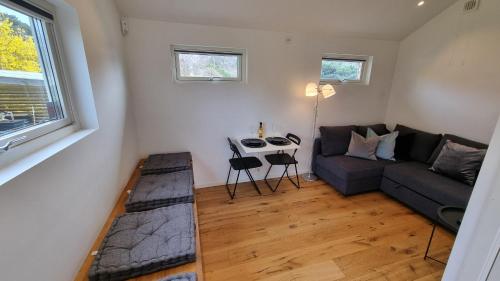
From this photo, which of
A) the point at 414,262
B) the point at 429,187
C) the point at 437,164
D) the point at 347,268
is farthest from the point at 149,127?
the point at 437,164

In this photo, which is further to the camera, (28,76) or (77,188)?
(77,188)

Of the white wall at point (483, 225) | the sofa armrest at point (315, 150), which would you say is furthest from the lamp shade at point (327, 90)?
the white wall at point (483, 225)

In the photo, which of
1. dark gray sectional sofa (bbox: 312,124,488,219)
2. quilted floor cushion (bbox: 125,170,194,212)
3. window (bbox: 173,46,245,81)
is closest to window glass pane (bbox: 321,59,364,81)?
dark gray sectional sofa (bbox: 312,124,488,219)

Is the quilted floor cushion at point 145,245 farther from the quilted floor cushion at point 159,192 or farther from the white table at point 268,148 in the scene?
the white table at point 268,148

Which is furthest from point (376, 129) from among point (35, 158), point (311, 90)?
point (35, 158)

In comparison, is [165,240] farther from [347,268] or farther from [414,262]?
[414,262]

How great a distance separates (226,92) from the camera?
292cm

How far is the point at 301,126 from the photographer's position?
3.42 metres

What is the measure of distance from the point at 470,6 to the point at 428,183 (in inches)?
88.9

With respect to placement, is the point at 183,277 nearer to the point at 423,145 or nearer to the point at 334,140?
the point at 334,140

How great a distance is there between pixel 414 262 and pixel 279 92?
2.45 m

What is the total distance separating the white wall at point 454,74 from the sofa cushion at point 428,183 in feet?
2.57

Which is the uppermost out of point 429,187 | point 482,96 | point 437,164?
point 482,96

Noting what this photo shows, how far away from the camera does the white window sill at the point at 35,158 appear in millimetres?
820
